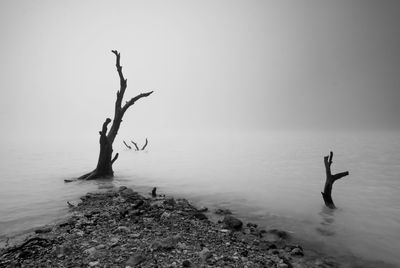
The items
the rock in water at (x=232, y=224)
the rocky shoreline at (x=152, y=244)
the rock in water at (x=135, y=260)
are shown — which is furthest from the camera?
the rock in water at (x=232, y=224)

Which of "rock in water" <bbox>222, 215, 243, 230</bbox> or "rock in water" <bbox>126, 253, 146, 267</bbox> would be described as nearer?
"rock in water" <bbox>126, 253, 146, 267</bbox>

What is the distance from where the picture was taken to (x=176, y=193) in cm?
1755

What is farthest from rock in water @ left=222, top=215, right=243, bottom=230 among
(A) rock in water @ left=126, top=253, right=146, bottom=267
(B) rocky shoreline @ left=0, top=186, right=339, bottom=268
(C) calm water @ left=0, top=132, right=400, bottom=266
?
(A) rock in water @ left=126, top=253, right=146, bottom=267

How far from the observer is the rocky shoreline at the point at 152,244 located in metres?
6.56

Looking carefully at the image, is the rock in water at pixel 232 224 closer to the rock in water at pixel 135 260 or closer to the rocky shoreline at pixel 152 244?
the rocky shoreline at pixel 152 244

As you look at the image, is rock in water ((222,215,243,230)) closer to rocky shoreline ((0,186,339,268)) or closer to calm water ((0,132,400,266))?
rocky shoreline ((0,186,339,268))

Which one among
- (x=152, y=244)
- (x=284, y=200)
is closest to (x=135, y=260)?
(x=152, y=244)

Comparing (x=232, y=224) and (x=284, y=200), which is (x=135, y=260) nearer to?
(x=232, y=224)

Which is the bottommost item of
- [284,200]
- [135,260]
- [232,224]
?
[284,200]

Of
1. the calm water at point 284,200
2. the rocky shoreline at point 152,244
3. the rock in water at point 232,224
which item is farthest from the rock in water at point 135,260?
the calm water at point 284,200

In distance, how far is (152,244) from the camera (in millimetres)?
7457

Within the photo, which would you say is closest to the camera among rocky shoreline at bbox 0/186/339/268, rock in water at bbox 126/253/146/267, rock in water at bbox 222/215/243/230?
rock in water at bbox 126/253/146/267

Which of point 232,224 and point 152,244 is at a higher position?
point 152,244

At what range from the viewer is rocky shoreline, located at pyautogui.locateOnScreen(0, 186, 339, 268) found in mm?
6559
